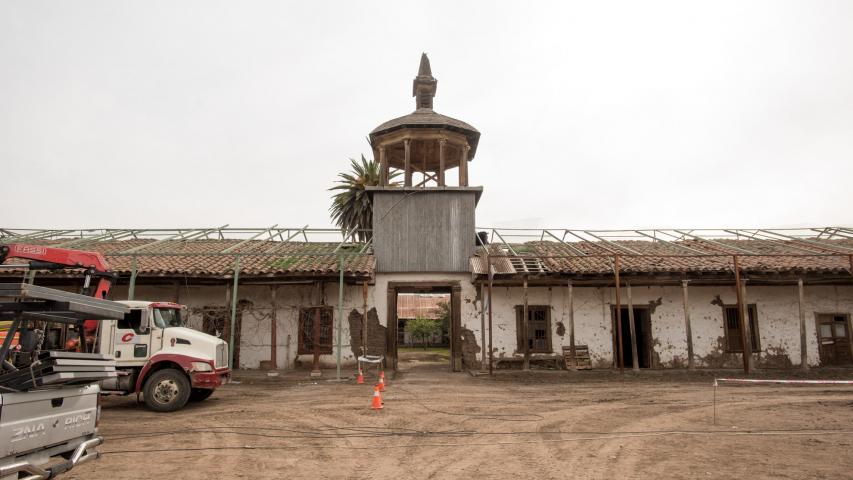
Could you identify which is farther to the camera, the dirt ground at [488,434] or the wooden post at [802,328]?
the wooden post at [802,328]

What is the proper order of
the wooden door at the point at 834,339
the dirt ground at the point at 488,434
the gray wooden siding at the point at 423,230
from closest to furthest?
1. the dirt ground at the point at 488,434
2. the wooden door at the point at 834,339
3. the gray wooden siding at the point at 423,230

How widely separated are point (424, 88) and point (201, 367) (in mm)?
14456

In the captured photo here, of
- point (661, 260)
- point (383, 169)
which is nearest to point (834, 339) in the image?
point (661, 260)

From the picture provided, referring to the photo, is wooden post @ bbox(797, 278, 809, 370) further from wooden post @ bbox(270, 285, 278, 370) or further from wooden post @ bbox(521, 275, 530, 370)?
wooden post @ bbox(270, 285, 278, 370)

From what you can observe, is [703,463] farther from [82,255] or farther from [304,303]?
[304,303]

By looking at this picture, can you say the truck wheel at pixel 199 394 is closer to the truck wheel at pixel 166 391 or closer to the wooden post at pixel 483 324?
the truck wheel at pixel 166 391

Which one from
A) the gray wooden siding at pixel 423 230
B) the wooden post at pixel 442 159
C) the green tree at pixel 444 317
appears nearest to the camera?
the gray wooden siding at pixel 423 230

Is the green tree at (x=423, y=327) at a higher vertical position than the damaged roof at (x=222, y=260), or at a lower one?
lower

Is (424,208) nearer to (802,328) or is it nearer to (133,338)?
(133,338)

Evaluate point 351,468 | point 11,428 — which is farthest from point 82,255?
point 351,468

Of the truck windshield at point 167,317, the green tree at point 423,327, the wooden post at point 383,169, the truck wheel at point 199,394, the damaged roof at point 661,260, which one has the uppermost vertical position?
the wooden post at point 383,169

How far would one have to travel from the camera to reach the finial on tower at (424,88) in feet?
67.3

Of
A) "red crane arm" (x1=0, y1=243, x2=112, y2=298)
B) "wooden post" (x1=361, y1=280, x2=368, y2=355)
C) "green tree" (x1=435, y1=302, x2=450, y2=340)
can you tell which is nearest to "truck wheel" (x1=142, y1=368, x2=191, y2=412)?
"red crane arm" (x1=0, y1=243, x2=112, y2=298)

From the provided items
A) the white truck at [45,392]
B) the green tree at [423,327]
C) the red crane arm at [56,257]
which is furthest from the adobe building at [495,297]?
the green tree at [423,327]
